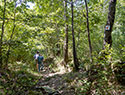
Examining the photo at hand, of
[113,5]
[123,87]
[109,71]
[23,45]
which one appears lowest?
[123,87]

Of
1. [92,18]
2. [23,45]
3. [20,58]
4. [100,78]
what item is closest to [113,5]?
[92,18]

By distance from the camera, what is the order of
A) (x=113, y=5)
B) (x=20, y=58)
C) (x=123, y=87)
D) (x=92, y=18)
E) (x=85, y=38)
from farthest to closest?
(x=85, y=38)
(x=20, y=58)
(x=92, y=18)
(x=113, y=5)
(x=123, y=87)

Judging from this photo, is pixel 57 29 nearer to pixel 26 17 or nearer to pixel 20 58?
pixel 20 58

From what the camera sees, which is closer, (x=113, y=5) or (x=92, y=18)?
(x=113, y=5)

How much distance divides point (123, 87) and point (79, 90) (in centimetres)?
154

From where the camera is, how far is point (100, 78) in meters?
4.27

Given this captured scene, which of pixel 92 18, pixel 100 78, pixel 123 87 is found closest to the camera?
pixel 123 87

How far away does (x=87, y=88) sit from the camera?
3986mm

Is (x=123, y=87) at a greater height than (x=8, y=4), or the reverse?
(x=8, y=4)

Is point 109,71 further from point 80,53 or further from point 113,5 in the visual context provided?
point 80,53

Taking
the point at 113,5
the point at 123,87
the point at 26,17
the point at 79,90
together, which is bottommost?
the point at 79,90

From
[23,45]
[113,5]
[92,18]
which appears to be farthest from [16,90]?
[92,18]

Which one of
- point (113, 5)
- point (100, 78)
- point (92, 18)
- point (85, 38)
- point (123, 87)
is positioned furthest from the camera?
point (85, 38)

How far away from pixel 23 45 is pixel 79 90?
299 cm
